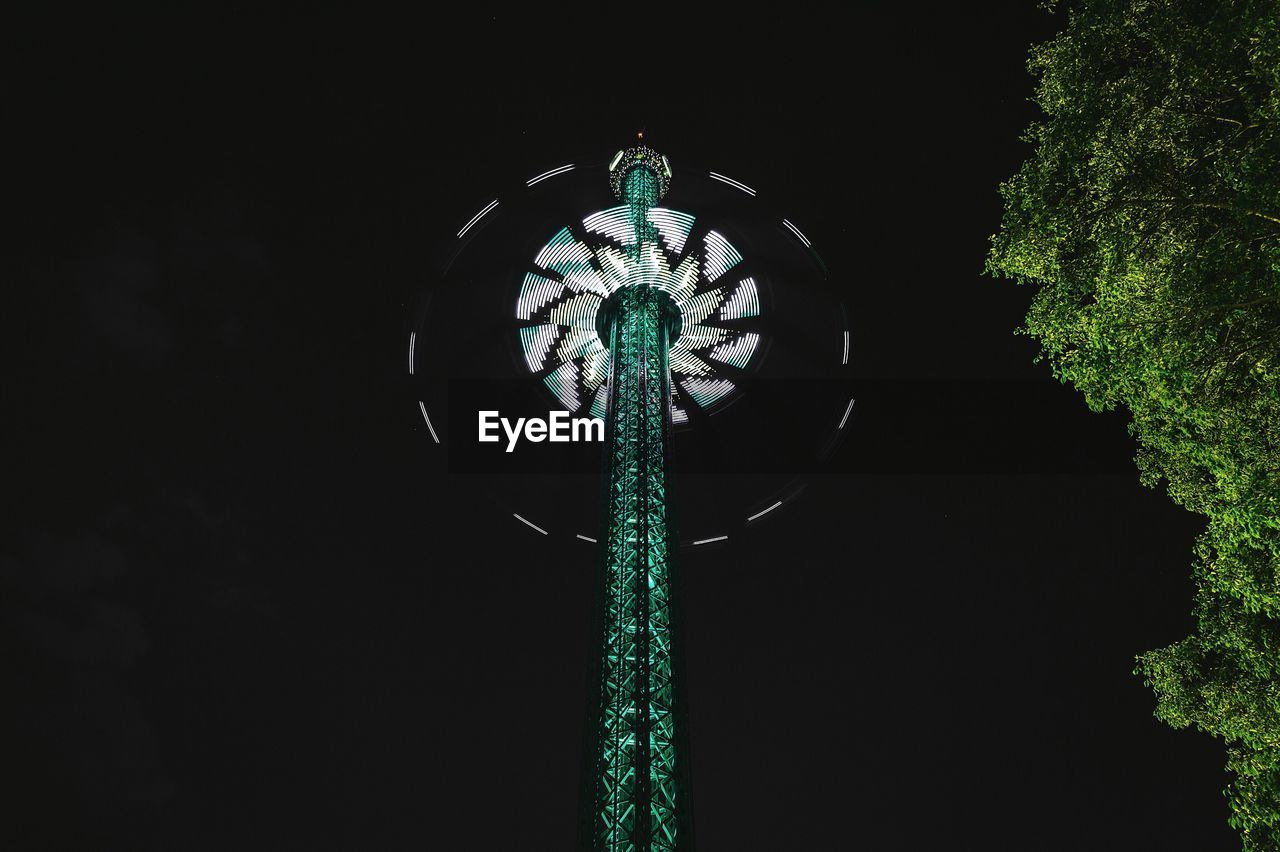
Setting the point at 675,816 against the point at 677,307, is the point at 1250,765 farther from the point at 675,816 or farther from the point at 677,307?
the point at 677,307

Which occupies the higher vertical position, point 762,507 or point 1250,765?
point 762,507

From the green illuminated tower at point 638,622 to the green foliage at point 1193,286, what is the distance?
709 centimetres

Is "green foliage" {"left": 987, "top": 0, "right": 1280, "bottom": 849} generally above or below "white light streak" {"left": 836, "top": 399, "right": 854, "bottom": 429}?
below

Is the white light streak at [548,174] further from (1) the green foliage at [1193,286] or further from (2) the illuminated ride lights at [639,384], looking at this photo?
(1) the green foliage at [1193,286]

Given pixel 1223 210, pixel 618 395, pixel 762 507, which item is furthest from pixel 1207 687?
pixel 762 507

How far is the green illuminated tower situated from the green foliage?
709 centimetres

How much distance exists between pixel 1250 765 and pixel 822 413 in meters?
15.4

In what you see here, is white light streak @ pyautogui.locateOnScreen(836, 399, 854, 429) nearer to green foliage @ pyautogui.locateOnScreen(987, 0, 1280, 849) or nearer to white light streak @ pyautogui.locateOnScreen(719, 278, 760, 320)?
white light streak @ pyautogui.locateOnScreen(719, 278, 760, 320)

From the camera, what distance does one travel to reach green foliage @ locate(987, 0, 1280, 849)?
278 inches

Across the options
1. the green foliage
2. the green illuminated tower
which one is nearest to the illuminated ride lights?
the green illuminated tower

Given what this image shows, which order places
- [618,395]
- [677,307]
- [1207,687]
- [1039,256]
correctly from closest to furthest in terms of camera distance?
[1207,687] < [1039,256] < [618,395] < [677,307]

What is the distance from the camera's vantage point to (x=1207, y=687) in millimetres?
8125

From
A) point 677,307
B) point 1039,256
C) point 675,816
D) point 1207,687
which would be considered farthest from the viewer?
point 677,307

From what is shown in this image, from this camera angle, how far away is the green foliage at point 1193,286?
7055 mm
